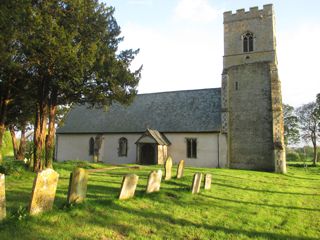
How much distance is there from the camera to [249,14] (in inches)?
1150

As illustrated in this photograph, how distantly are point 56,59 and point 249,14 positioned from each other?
22.2 metres

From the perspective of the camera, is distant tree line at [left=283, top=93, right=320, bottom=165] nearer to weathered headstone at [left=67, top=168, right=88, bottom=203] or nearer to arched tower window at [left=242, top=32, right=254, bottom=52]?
arched tower window at [left=242, top=32, right=254, bottom=52]

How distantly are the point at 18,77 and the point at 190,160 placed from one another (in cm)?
1693

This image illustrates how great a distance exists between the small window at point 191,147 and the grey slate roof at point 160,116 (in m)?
1.02

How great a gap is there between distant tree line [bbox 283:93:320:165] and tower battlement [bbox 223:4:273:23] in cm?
2359

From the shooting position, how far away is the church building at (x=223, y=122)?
2622 cm

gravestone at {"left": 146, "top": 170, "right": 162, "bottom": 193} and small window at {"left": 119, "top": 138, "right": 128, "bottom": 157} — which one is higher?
small window at {"left": 119, "top": 138, "right": 128, "bottom": 157}

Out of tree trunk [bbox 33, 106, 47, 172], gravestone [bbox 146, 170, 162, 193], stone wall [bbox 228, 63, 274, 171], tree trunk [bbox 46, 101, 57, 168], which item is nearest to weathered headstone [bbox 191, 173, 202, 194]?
gravestone [bbox 146, 170, 162, 193]

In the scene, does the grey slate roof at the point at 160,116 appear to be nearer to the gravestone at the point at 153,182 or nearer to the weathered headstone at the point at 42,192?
the gravestone at the point at 153,182

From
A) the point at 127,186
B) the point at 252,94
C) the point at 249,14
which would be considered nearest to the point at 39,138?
the point at 127,186

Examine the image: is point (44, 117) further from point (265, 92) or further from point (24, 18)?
point (265, 92)

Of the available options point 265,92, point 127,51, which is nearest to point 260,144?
point 265,92

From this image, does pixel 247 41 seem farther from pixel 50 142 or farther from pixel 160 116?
pixel 50 142

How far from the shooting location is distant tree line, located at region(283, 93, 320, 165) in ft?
153
